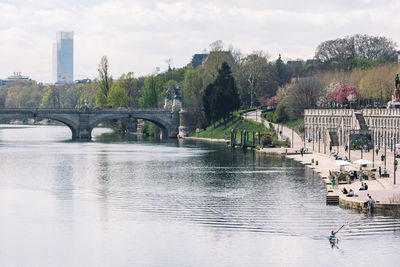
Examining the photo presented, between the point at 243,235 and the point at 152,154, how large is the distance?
79908 mm

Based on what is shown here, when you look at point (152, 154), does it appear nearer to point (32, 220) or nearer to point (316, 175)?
point (316, 175)

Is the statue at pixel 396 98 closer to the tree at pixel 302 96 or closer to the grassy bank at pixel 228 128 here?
the grassy bank at pixel 228 128

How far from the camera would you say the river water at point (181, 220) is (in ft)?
182

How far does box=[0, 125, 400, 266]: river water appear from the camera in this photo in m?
55.6

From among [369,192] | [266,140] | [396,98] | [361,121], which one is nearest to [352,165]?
[369,192]

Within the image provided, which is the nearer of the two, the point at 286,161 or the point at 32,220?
the point at 32,220

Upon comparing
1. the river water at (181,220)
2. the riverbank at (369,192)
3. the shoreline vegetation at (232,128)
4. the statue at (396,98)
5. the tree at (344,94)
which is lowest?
the river water at (181,220)

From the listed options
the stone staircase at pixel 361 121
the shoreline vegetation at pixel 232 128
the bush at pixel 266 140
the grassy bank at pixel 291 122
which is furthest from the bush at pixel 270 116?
the stone staircase at pixel 361 121

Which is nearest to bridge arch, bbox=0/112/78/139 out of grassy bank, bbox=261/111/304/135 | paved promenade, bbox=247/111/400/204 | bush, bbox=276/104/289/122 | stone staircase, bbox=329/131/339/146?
grassy bank, bbox=261/111/304/135

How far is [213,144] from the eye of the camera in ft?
558

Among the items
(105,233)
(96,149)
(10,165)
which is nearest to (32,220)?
(105,233)

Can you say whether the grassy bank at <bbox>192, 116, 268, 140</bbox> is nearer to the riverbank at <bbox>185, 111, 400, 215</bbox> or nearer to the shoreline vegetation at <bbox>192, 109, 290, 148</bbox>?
the shoreline vegetation at <bbox>192, 109, 290, 148</bbox>

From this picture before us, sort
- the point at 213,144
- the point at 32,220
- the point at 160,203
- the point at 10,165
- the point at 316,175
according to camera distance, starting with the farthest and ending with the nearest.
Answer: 1. the point at 213,144
2. the point at 10,165
3. the point at 316,175
4. the point at 160,203
5. the point at 32,220

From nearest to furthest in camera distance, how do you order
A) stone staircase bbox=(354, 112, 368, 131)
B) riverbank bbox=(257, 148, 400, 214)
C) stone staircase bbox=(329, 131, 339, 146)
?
1. riverbank bbox=(257, 148, 400, 214)
2. stone staircase bbox=(354, 112, 368, 131)
3. stone staircase bbox=(329, 131, 339, 146)
